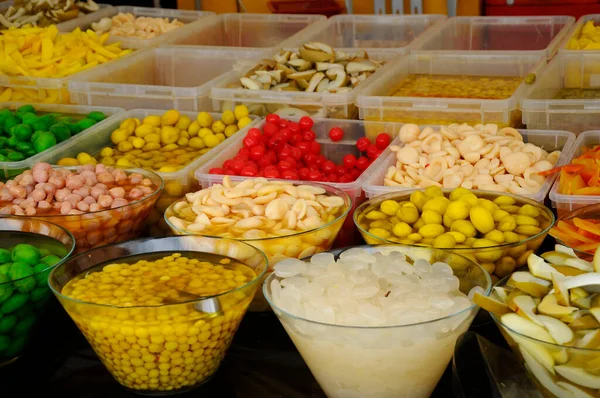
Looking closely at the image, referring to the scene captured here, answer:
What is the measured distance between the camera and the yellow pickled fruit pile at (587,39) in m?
2.68

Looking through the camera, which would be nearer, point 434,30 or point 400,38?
point 434,30

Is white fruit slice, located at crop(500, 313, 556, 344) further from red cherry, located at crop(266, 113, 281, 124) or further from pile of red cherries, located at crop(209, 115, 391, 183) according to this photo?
red cherry, located at crop(266, 113, 281, 124)

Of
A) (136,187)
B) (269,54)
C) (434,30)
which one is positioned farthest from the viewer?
(434,30)

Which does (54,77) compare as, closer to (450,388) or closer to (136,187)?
(136,187)

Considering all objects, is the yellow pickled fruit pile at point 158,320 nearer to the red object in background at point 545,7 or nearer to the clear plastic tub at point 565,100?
the clear plastic tub at point 565,100

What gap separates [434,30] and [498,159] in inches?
51.3

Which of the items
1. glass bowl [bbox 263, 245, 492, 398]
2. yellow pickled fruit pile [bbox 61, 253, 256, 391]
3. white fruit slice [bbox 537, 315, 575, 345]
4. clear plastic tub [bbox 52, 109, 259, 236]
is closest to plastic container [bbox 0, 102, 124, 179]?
clear plastic tub [bbox 52, 109, 259, 236]

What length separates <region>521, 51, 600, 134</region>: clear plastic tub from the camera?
2.09m

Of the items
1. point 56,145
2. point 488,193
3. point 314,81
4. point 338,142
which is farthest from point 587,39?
point 56,145

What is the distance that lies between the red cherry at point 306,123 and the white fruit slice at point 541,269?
0.99 m

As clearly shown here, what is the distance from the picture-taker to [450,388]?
52.0 inches

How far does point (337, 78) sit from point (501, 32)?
1.05 meters

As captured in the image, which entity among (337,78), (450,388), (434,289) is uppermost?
(337,78)

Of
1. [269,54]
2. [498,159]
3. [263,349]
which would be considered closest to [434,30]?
[269,54]
